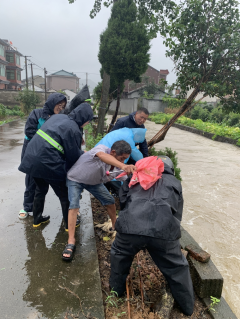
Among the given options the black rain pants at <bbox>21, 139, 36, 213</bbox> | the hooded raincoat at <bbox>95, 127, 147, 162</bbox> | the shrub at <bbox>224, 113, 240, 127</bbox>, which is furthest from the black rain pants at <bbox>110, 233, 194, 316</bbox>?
the shrub at <bbox>224, 113, 240, 127</bbox>

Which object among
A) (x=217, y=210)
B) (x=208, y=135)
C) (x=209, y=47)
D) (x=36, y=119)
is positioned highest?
(x=209, y=47)

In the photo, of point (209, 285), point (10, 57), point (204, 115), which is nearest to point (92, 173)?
point (209, 285)

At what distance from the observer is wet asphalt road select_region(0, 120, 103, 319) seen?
196 centimetres

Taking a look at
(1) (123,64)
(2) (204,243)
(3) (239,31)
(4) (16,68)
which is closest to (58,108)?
(2) (204,243)

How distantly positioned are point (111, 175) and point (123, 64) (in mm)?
5081

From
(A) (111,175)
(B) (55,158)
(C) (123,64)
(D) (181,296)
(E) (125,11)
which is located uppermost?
(E) (125,11)

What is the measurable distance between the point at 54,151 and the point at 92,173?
17.9 inches

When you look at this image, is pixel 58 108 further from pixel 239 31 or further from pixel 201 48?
pixel 239 31

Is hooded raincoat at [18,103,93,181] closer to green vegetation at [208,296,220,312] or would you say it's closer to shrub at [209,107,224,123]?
green vegetation at [208,296,220,312]

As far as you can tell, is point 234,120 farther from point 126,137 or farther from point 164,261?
point 164,261

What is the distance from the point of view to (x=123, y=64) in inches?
273

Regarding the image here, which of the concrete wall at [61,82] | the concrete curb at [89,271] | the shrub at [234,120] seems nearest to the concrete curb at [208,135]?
the shrub at [234,120]

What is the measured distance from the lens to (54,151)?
257cm

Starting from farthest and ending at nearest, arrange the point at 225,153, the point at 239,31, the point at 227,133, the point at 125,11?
the point at 227,133
the point at 225,153
the point at 125,11
the point at 239,31
